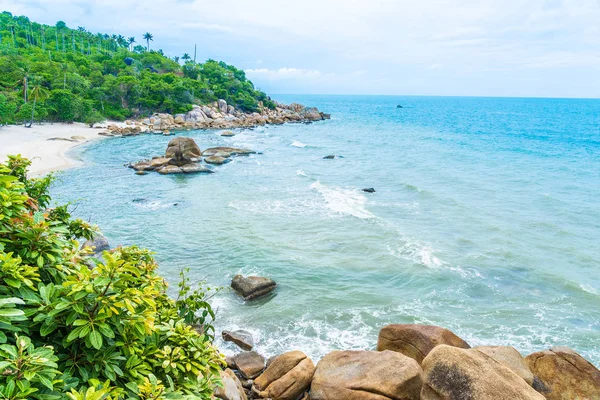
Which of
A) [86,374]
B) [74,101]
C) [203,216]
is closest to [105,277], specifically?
[86,374]

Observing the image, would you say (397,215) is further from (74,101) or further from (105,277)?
(74,101)

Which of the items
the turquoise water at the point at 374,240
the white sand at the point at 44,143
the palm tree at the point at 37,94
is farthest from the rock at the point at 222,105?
the turquoise water at the point at 374,240

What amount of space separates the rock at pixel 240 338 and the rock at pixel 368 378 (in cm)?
353

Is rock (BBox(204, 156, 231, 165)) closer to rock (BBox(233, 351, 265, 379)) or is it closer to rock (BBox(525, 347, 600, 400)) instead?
rock (BBox(233, 351, 265, 379))

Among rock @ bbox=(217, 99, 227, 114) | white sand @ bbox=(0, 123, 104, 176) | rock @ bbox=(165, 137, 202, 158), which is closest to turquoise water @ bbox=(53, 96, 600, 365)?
white sand @ bbox=(0, 123, 104, 176)

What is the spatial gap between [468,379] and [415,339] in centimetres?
333

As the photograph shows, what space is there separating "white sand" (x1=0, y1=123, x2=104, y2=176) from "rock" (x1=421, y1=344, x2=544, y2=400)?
3255cm

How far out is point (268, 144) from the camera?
60.6m

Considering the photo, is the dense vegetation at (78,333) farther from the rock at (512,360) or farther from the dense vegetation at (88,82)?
the dense vegetation at (88,82)

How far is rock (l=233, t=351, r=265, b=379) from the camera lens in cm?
1201

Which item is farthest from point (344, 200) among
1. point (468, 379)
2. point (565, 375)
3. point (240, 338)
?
point (468, 379)

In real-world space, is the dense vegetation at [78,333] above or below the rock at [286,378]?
above

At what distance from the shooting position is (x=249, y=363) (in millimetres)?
12281

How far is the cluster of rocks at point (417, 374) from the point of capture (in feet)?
27.5
